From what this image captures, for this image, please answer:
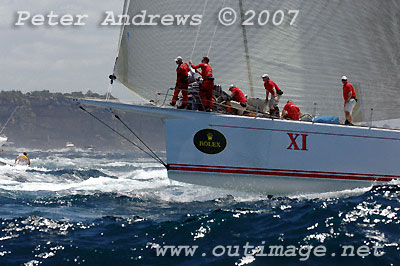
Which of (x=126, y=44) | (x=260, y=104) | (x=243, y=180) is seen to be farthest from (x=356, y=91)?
(x=126, y=44)

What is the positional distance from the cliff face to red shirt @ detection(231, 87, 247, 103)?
139 metres

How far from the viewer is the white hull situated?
9.87 m

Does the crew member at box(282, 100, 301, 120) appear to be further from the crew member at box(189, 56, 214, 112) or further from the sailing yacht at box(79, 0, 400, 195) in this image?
the crew member at box(189, 56, 214, 112)

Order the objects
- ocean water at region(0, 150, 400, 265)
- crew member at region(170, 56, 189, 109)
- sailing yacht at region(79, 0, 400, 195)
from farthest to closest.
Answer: sailing yacht at region(79, 0, 400, 195), crew member at region(170, 56, 189, 109), ocean water at region(0, 150, 400, 265)

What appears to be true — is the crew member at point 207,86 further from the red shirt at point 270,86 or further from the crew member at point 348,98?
the crew member at point 348,98

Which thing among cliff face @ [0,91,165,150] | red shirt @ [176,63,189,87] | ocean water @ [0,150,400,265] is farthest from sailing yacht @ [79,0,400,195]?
cliff face @ [0,91,165,150]

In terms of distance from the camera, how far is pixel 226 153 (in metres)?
9.86

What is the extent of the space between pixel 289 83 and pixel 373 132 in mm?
2021

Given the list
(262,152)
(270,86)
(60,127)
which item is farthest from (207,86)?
(60,127)

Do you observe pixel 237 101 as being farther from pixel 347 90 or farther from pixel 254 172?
pixel 347 90

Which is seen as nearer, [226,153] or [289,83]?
[226,153]

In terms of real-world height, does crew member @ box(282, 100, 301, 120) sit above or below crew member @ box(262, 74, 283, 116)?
below

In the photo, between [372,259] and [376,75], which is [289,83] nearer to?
[376,75]

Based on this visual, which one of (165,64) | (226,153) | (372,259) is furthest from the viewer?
(165,64)
